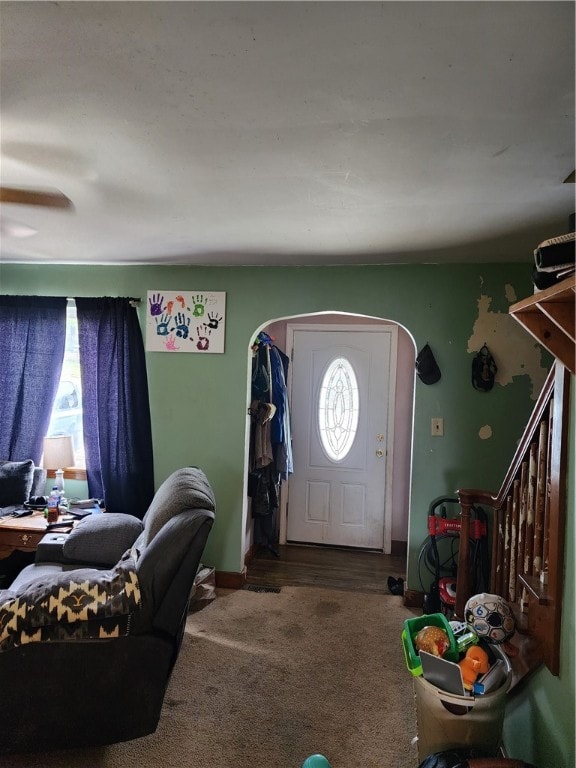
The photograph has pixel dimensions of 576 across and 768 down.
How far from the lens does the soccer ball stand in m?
1.80

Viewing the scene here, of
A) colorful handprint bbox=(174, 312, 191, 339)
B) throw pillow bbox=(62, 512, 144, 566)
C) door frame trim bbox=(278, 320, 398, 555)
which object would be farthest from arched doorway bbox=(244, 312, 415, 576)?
throw pillow bbox=(62, 512, 144, 566)

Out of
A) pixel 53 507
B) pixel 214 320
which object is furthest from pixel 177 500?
pixel 214 320

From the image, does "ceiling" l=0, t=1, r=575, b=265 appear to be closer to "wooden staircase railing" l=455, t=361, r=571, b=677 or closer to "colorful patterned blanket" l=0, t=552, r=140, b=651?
"wooden staircase railing" l=455, t=361, r=571, b=677

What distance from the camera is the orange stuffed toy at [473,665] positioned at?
170 cm

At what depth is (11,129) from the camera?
1527 mm

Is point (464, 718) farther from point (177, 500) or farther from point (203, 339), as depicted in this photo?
point (203, 339)

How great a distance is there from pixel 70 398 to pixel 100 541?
160cm

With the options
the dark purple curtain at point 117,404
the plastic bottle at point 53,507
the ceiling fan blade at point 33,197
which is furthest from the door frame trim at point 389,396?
the ceiling fan blade at point 33,197

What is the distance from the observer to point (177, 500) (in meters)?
2.29

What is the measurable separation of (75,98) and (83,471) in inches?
119

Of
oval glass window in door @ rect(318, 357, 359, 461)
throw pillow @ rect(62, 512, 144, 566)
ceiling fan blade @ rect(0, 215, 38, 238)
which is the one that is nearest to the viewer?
ceiling fan blade @ rect(0, 215, 38, 238)

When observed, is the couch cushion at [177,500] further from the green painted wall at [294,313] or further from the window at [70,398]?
the window at [70,398]

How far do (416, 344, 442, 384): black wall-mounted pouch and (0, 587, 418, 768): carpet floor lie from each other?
5.18 feet

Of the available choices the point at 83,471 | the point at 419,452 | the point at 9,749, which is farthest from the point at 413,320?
the point at 9,749
